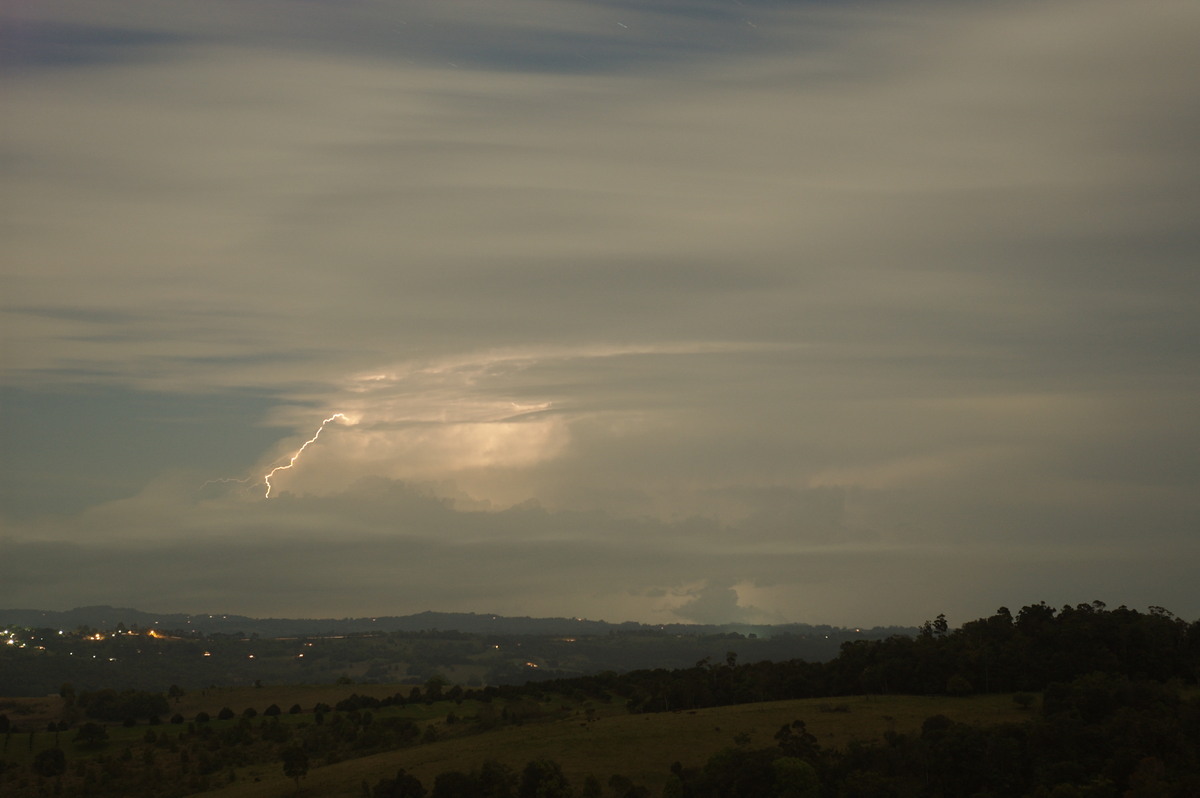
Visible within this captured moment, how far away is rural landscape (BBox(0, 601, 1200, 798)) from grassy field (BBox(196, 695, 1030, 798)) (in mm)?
314

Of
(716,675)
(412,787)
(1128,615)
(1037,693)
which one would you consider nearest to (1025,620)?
(1128,615)

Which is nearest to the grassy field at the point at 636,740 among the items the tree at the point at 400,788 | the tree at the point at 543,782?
the tree at the point at 543,782

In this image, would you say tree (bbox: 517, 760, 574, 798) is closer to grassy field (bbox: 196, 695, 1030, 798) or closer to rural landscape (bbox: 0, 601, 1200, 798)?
rural landscape (bbox: 0, 601, 1200, 798)

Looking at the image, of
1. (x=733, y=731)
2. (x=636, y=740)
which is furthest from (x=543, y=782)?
(x=733, y=731)

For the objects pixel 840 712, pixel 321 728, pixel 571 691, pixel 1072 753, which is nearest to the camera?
pixel 1072 753

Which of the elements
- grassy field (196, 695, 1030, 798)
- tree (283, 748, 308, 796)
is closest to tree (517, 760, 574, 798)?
grassy field (196, 695, 1030, 798)

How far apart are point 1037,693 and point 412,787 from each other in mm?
63297

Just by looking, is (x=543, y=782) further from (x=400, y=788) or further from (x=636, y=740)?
(x=636, y=740)

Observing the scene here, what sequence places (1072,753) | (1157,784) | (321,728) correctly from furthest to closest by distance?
1. (321,728)
2. (1072,753)
3. (1157,784)

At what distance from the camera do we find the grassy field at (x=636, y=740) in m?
91.2

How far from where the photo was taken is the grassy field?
91.2m

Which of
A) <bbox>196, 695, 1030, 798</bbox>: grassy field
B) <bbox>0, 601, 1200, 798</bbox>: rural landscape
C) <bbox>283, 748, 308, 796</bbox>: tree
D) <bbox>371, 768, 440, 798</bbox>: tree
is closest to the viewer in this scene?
<bbox>0, 601, 1200, 798</bbox>: rural landscape

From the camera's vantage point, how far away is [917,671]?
113062 mm

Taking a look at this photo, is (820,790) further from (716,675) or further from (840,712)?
(716,675)
